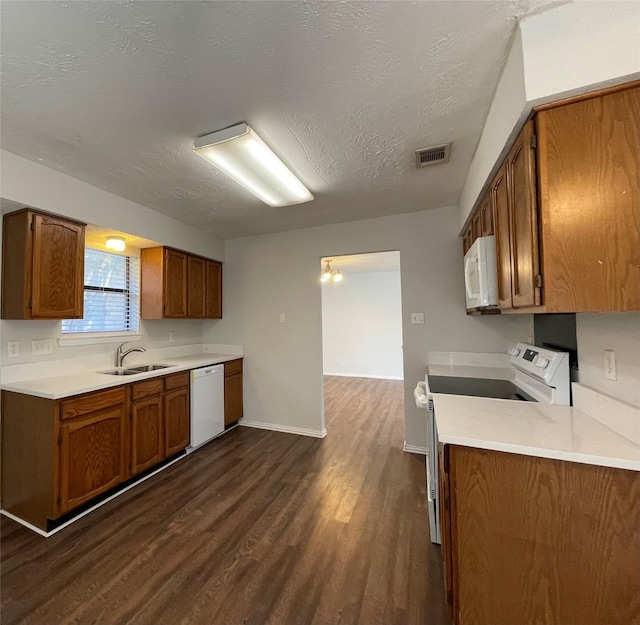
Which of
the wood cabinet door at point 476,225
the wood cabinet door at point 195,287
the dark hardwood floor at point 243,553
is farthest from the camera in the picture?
the wood cabinet door at point 195,287

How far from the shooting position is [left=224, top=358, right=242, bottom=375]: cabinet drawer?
3411 millimetres

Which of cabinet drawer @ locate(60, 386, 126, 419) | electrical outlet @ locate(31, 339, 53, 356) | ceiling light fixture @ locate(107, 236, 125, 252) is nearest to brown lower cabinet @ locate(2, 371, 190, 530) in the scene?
cabinet drawer @ locate(60, 386, 126, 419)

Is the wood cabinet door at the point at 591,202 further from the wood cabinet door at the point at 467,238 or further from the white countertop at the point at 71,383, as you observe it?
the white countertop at the point at 71,383

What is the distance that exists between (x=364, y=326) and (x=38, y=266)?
559 centimetres

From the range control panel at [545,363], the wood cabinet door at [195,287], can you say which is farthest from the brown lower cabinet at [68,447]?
the range control panel at [545,363]

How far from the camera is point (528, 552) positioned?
1.03 meters

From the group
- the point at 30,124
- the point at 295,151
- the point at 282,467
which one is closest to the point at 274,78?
the point at 295,151

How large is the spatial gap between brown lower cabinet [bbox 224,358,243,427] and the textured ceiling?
85.4 inches

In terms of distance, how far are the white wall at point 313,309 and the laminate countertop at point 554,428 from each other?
112cm

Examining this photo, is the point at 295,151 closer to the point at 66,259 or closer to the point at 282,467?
the point at 66,259

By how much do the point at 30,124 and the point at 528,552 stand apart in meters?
3.05

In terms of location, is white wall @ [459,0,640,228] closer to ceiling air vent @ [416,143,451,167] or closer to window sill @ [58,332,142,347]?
ceiling air vent @ [416,143,451,167]

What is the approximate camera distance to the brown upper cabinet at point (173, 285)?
9.80 ft

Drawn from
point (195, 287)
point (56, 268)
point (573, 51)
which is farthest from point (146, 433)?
point (573, 51)
